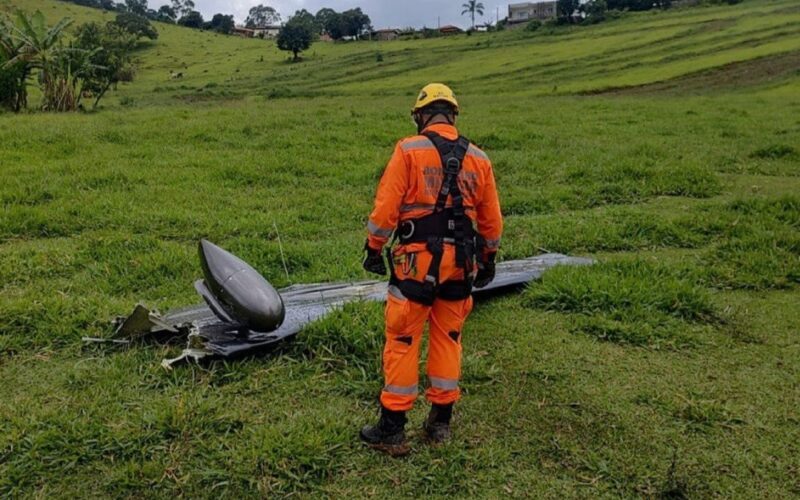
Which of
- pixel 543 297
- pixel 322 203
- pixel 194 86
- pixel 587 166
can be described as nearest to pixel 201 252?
pixel 543 297

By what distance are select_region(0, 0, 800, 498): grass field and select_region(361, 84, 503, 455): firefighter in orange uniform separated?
315 mm

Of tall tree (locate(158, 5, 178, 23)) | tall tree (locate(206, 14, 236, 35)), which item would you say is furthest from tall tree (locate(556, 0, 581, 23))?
tall tree (locate(158, 5, 178, 23))

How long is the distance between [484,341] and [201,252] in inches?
89.9

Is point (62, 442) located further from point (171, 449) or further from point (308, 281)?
point (308, 281)

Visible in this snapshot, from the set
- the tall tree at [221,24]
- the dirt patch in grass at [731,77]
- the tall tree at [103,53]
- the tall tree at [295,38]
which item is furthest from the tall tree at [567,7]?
the tall tree at [221,24]

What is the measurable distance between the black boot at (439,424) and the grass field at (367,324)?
0.26ft

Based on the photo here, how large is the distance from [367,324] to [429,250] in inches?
59.4

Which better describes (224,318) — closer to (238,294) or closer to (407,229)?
(238,294)

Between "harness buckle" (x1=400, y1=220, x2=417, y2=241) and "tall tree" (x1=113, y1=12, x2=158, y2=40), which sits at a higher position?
"tall tree" (x1=113, y1=12, x2=158, y2=40)

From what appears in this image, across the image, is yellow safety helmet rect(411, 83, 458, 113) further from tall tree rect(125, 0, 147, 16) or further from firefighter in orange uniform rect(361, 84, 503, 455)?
tall tree rect(125, 0, 147, 16)

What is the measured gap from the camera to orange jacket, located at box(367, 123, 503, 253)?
11.2ft

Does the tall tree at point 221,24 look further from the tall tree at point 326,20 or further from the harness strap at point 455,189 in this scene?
Answer: the harness strap at point 455,189

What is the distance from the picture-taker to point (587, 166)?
1095 cm

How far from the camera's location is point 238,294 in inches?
174
